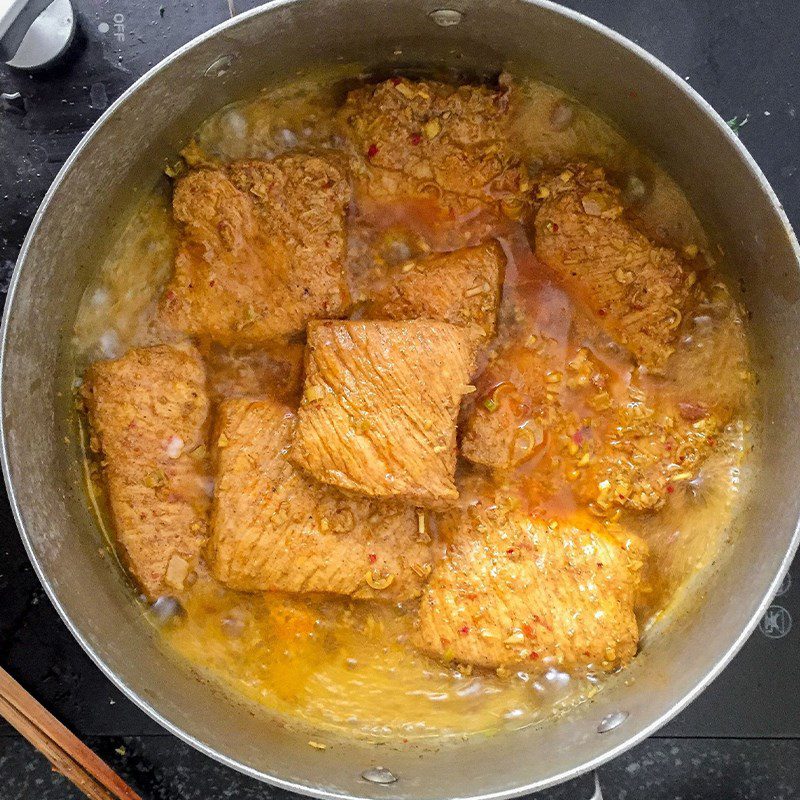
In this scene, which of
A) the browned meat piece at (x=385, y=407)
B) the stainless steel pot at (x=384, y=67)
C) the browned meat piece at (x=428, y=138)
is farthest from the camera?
the browned meat piece at (x=428, y=138)

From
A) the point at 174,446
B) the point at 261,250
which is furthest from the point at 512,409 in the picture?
the point at 174,446

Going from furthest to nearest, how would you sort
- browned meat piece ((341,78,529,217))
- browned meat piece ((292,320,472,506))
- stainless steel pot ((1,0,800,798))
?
browned meat piece ((341,78,529,217))
browned meat piece ((292,320,472,506))
stainless steel pot ((1,0,800,798))

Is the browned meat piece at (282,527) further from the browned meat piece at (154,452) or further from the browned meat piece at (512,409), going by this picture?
the browned meat piece at (512,409)

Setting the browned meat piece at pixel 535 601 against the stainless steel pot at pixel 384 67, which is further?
the browned meat piece at pixel 535 601

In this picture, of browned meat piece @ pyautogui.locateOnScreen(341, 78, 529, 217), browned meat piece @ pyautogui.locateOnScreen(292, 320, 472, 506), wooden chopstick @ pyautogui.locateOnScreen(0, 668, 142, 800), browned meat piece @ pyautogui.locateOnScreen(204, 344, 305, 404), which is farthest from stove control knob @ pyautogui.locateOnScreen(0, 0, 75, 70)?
wooden chopstick @ pyautogui.locateOnScreen(0, 668, 142, 800)

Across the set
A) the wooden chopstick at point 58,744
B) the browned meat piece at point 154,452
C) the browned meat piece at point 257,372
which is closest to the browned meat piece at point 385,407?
the browned meat piece at point 257,372

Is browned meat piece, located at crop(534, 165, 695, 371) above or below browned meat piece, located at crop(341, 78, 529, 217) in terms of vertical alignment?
below

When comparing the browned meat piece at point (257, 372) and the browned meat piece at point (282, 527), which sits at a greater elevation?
the browned meat piece at point (257, 372)

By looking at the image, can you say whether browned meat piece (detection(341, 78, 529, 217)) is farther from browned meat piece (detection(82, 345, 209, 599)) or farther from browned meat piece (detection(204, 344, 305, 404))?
browned meat piece (detection(82, 345, 209, 599))
